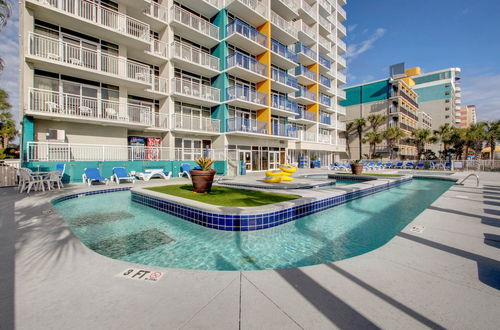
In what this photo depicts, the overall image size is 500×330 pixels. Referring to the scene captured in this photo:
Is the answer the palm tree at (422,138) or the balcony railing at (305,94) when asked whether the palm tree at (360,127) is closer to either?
the palm tree at (422,138)

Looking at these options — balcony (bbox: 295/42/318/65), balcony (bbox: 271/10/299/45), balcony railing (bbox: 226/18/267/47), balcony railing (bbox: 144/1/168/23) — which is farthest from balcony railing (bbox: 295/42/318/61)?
balcony railing (bbox: 144/1/168/23)

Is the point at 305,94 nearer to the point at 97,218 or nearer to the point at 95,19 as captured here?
the point at 95,19

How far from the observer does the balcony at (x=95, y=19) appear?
11.8 meters

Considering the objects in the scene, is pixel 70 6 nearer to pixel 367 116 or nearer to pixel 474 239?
pixel 474 239

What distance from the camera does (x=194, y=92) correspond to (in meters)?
18.4

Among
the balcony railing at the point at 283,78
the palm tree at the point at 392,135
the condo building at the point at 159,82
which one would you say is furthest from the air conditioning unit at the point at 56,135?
the palm tree at the point at 392,135

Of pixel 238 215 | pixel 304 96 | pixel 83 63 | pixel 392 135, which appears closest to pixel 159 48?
pixel 83 63

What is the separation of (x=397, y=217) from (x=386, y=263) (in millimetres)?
4349

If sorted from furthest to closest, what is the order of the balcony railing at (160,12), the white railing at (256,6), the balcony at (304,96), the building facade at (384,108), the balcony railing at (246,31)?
the building facade at (384,108) → the balcony at (304,96) → the white railing at (256,6) → the balcony railing at (246,31) → the balcony railing at (160,12)

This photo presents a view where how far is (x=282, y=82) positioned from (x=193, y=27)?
33.3 ft

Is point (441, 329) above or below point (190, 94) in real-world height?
below

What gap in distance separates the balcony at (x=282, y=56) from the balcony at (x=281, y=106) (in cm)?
351

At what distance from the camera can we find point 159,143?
17.3 m

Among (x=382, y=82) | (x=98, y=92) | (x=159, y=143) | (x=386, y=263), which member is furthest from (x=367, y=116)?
(x=386, y=263)
